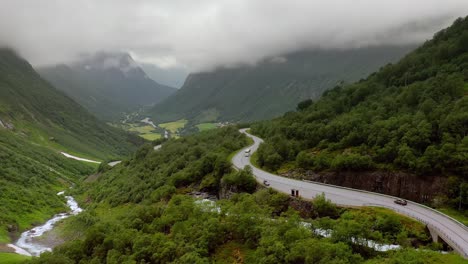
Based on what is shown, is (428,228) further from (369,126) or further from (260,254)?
(369,126)

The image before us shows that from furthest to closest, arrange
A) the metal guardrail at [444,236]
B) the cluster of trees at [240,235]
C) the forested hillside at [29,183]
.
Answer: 1. the forested hillside at [29,183]
2. the cluster of trees at [240,235]
3. the metal guardrail at [444,236]

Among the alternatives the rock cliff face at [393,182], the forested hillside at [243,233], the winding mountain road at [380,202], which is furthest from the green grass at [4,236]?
the rock cliff face at [393,182]

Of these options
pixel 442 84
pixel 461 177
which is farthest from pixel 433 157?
pixel 442 84

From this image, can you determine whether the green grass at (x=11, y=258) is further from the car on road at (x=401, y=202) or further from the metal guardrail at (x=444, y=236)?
the car on road at (x=401, y=202)

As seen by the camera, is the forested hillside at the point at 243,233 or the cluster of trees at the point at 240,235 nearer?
the forested hillside at the point at 243,233

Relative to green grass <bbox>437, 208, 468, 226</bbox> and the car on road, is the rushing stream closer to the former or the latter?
the car on road

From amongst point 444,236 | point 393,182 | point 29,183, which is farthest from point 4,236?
point 444,236
